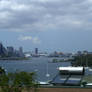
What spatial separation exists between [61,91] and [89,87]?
5.17 ft

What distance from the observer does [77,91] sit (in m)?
15.6

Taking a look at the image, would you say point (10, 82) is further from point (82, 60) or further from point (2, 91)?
point (82, 60)

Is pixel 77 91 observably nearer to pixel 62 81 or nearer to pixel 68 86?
pixel 68 86

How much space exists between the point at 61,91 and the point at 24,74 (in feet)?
12.6

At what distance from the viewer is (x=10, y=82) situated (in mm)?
12836

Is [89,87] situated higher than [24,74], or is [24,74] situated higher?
[24,74]

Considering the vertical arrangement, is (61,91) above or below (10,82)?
below

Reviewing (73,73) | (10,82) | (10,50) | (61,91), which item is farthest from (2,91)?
(10,50)

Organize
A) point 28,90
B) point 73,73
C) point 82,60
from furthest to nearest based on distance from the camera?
point 82,60, point 73,73, point 28,90

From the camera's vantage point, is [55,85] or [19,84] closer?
[19,84]

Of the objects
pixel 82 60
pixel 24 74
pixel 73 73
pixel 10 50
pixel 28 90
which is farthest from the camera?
pixel 10 50

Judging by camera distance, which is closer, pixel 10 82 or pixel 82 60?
pixel 10 82

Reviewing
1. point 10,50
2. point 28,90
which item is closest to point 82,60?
point 10,50

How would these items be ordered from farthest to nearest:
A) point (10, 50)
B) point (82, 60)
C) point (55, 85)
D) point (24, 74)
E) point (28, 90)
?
point (10, 50), point (82, 60), point (55, 85), point (28, 90), point (24, 74)
